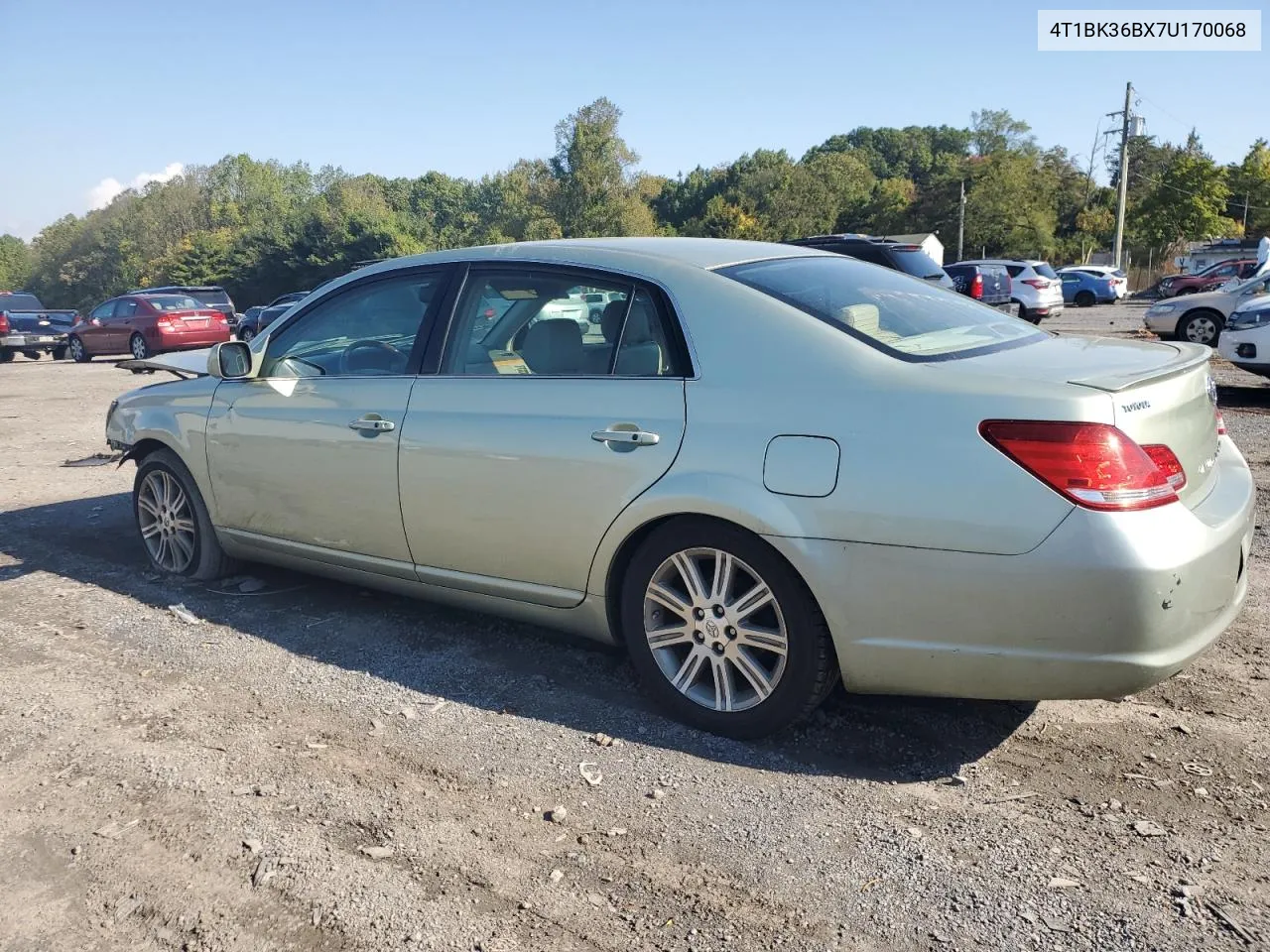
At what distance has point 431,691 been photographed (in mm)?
3900

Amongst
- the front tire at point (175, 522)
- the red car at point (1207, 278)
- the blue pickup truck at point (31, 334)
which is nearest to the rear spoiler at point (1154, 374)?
the front tire at point (175, 522)

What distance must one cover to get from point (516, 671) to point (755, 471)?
1.46m

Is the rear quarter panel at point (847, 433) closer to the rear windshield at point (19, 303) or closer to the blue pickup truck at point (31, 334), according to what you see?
the blue pickup truck at point (31, 334)

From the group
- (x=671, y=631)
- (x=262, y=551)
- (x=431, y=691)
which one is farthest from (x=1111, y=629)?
(x=262, y=551)

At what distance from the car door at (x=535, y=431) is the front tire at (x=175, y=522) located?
165 cm

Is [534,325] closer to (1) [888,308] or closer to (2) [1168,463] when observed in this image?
(1) [888,308]

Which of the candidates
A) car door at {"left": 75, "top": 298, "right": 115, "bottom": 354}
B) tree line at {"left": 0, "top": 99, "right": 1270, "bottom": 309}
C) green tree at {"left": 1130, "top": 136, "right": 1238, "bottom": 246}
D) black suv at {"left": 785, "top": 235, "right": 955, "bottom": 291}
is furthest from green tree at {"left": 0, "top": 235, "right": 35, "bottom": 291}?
black suv at {"left": 785, "top": 235, "right": 955, "bottom": 291}

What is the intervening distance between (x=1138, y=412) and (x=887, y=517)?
768mm

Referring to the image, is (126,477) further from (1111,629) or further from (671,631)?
(1111,629)

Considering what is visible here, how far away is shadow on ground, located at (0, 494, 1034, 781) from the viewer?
131 inches

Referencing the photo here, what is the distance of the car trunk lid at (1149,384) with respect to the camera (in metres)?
2.90

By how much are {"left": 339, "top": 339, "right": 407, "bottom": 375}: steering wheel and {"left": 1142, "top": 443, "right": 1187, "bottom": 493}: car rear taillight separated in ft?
9.38

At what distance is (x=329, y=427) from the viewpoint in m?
4.38

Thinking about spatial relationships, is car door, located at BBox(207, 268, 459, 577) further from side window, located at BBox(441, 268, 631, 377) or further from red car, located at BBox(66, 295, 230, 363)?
red car, located at BBox(66, 295, 230, 363)
